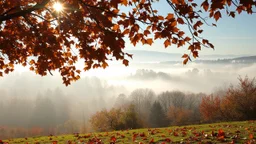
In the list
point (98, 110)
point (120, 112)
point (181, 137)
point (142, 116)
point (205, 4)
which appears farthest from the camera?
point (98, 110)

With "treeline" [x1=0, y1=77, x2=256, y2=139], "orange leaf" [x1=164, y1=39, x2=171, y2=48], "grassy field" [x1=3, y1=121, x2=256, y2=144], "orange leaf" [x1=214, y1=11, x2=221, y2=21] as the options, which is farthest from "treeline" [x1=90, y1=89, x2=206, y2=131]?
"orange leaf" [x1=214, y1=11, x2=221, y2=21]

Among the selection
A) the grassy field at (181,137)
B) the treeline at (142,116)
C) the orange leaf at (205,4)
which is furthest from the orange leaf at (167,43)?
the treeline at (142,116)

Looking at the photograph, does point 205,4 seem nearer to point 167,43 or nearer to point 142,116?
point 167,43

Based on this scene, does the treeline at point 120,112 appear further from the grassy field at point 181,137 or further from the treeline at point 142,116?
the grassy field at point 181,137

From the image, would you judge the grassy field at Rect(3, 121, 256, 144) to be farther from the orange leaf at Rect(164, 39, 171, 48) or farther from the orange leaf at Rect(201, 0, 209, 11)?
the orange leaf at Rect(201, 0, 209, 11)

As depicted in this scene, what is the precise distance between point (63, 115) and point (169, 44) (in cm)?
11363

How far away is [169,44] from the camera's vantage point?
496cm

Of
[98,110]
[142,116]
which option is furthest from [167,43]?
[98,110]

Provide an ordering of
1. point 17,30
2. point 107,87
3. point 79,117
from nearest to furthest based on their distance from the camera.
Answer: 1. point 17,30
2. point 79,117
3. point 107,87

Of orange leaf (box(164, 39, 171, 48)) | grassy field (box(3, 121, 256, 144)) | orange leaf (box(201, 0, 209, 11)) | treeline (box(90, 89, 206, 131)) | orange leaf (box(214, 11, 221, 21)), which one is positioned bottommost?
treeline (box(90, 89, 206, 131))

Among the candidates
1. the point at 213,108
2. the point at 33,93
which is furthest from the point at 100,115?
the point at 33,93

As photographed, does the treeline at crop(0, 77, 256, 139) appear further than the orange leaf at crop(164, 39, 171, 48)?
Yes

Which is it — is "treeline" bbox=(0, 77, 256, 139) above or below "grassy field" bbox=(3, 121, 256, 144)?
below

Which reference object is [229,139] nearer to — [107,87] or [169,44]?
[169,44]
